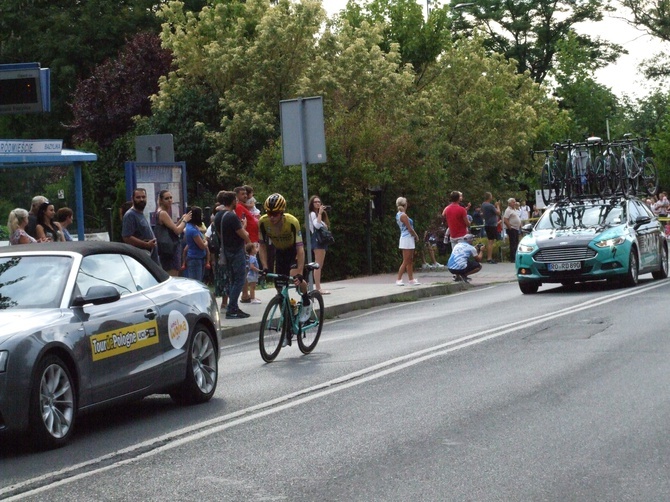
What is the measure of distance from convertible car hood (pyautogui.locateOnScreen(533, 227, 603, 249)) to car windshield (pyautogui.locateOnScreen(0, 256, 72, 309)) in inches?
535

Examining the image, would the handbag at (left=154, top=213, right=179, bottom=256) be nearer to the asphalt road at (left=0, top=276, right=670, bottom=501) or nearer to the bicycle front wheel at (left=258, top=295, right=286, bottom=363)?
the asphalt road at (left=0, top=276, right=670, bottom=501)

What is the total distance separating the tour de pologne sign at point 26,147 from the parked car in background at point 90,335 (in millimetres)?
10860

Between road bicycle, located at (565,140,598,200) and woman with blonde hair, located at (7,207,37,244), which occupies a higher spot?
road bicycle, located at (565,140,598,200)

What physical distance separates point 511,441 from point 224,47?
36.3 m

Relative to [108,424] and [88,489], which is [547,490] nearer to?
[88,489]

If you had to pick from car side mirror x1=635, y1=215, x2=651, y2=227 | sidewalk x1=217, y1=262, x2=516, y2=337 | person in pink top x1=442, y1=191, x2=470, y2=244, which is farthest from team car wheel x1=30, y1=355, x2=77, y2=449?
person in pink top x1=442, y1=191, x2=470, y2=244

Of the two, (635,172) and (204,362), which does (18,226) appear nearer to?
(204,362)

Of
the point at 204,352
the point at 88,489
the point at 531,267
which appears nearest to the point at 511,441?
the point at 88,489

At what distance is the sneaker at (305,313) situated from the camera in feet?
45.0

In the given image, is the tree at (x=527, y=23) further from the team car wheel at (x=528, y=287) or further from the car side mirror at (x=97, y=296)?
the car side mirror at (x=97, y=296)

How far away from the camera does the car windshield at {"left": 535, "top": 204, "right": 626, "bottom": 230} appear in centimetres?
2278

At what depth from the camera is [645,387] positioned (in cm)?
1042

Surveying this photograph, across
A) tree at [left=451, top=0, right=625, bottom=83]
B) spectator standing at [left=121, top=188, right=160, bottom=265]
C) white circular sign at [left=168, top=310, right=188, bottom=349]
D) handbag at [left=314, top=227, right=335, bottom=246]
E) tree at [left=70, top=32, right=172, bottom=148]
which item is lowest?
white circular sign at [left=168, top=310, right=188, bottom=349]

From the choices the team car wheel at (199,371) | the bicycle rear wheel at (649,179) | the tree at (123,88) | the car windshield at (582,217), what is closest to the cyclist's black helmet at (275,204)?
the team car wheel at (199,371)
